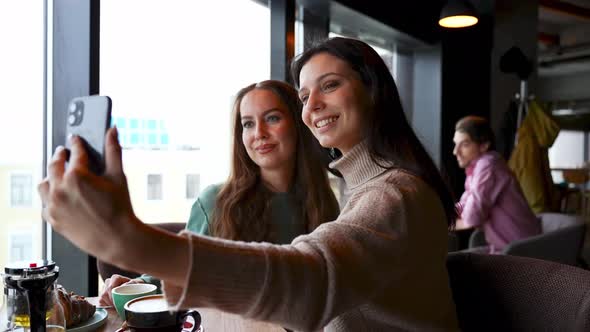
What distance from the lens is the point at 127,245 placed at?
566mm

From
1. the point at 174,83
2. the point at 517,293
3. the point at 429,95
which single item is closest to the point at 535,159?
the point at 429,95

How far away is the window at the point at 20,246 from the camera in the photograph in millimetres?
1971

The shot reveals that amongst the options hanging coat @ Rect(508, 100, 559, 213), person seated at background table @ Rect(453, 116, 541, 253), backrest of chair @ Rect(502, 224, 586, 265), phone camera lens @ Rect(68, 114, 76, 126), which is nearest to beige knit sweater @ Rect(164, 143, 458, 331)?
phone camera lens @ Rect(68, 114, 76, 126)

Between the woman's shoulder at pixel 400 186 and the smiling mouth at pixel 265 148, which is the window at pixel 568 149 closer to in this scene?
the smiling mouth at pixel 265 148

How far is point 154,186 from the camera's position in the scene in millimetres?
2467

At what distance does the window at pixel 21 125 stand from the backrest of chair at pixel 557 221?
291 cm

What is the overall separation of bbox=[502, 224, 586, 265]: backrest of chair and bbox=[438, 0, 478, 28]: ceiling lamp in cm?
164

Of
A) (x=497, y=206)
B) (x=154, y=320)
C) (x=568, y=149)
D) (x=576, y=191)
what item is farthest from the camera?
(x=568, y=149)

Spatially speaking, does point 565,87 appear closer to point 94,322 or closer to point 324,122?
point 324,122

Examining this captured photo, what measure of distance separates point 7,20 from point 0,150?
52 centimetres

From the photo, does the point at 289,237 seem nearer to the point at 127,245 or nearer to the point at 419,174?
the point at 419,174

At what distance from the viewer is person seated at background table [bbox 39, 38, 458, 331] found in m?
0.56

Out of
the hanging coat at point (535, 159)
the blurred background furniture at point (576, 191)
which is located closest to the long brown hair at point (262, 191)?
the hanging coat at point (535, 159)

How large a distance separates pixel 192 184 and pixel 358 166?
1.81m
